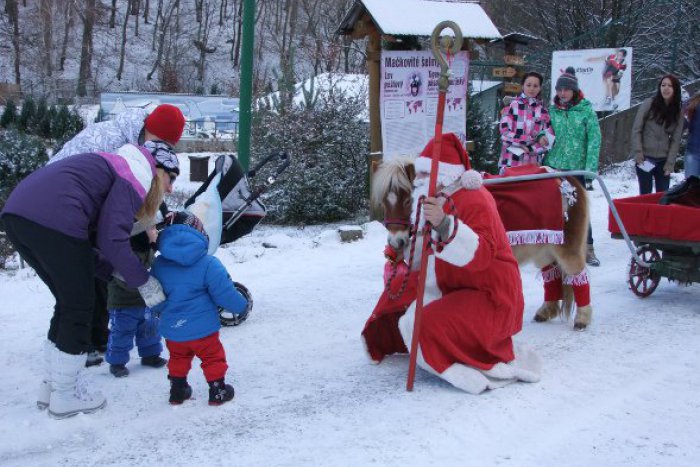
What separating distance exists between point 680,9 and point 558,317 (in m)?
12.8

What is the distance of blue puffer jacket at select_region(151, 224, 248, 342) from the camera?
377 centimetres

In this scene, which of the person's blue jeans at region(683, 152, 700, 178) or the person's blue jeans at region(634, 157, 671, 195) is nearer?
the person's blue jeans at region(683, 152, 700, 178)

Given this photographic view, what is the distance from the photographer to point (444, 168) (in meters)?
4.05

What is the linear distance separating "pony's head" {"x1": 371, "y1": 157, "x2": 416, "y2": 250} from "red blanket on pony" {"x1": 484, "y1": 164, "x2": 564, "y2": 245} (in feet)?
3.46

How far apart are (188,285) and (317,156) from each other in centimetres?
650

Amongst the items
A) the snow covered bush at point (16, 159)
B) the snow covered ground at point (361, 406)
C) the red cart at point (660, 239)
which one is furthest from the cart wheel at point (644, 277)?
the snow covered bush at point (16, 159)

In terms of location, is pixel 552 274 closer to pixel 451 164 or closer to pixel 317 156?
pixel 451 164

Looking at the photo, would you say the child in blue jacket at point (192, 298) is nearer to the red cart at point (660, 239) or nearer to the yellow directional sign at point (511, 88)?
the red cart at point (660, 239)

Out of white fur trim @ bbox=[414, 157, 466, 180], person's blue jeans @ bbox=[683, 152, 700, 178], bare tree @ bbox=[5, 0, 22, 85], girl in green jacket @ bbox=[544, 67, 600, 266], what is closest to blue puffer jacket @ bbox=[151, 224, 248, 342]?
white fur trim @ bbox=[414, 157, 466, 180]

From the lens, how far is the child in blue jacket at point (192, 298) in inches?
149

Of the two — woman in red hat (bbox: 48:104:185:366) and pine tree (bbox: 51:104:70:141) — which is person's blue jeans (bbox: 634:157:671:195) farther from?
pine tree (bbox: 51:104:70:141)

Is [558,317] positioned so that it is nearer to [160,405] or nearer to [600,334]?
[600,334]

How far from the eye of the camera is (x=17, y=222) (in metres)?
3.52

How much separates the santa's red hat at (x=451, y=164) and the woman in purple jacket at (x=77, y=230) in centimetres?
152
